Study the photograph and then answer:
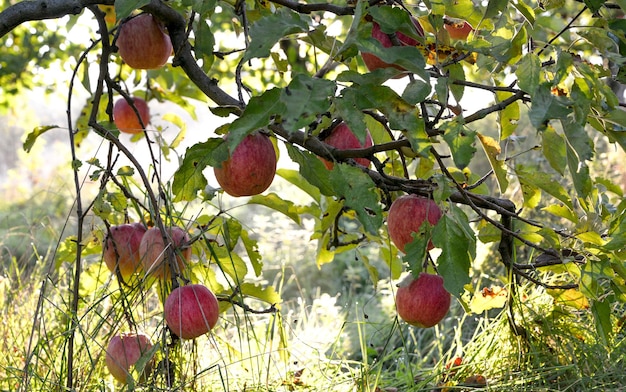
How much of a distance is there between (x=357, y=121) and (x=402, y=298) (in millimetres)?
506

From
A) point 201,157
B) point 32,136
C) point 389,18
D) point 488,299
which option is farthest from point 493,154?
point 32,136

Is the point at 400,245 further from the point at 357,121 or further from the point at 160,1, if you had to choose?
the point at 160,1

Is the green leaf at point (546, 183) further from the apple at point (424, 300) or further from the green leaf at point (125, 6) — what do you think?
the green leaf at point (125, 6)

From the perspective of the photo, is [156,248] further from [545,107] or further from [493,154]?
[545,107]

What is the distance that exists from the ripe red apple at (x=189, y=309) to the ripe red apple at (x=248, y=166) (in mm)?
185

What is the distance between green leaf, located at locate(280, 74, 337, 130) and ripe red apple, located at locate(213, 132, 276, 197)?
258mm

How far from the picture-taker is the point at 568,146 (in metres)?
0.86

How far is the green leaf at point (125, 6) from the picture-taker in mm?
819

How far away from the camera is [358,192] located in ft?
2.83

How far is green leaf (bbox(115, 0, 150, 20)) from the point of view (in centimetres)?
82

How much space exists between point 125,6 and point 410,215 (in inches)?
19.3

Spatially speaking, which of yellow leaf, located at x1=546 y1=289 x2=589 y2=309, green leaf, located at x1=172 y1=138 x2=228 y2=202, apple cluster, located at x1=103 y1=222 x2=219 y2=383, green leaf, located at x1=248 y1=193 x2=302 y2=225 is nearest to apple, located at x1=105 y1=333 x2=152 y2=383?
apple cluster, located at x1=103 y1=222 x2=219 y2=383

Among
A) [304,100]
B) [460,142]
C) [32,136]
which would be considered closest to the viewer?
[304,100]

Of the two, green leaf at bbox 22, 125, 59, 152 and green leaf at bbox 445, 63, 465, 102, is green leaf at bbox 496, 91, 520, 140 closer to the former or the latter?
green leaf at bbox 445, 63, 465, 102
